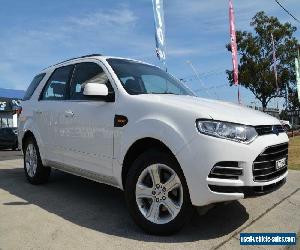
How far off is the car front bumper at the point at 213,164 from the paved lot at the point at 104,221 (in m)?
0.48

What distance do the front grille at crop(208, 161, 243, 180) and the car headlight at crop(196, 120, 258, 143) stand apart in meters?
0.23

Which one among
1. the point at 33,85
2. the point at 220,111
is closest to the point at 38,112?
the point at 33,85

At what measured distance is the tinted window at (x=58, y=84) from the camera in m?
6.20

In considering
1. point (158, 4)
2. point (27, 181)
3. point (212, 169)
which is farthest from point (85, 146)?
point (158, 4)

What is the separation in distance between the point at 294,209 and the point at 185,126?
2148 mm

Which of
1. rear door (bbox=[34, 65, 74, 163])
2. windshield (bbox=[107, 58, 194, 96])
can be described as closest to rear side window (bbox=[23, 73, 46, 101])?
rear door (bbox=[34, 65, 74, 163])

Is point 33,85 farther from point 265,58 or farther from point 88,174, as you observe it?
point 265,58

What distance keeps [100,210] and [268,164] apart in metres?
2.14

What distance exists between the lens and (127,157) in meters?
4.71

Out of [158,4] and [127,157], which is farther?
[158,4]

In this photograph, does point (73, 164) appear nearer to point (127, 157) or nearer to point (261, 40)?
point (127, 157)

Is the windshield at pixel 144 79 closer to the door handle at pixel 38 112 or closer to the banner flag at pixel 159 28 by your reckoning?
the door handle at pixel 38 112

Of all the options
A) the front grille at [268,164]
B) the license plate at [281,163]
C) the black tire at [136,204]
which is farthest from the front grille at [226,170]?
the license plate at [281,163]

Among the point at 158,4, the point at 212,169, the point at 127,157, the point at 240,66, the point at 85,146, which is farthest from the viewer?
the point at 240,66
